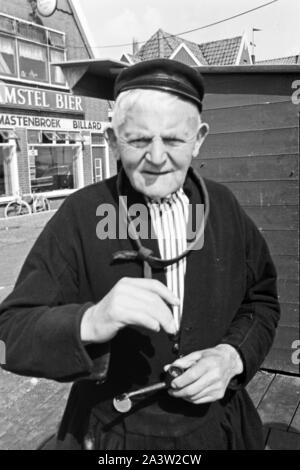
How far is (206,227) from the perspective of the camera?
132cm

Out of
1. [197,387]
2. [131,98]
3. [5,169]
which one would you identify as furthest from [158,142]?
[5,169]

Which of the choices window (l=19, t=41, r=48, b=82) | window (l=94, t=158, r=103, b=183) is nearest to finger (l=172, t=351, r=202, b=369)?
window (l=19, t=41, r=48, b=82)

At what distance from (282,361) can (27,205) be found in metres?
11.6

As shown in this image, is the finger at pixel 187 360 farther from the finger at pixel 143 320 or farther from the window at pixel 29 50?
the window at pixel 29 50

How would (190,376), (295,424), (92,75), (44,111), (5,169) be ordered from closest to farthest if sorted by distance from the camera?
(190,376) < (92,75) < (295,424) < (5,169) < (44,111)

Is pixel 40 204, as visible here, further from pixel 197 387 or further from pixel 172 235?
pixel 197 387

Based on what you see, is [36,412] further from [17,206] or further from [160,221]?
[17,206]

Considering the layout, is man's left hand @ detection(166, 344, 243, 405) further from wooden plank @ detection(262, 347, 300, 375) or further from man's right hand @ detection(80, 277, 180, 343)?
wooden plank @ detection(262, 347, 300, 375)

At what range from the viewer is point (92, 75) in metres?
2.57

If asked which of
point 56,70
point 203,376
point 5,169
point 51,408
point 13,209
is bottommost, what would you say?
point 51,408

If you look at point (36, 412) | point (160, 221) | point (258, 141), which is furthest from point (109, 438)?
point (258, 141)

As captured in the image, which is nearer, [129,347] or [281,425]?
[129,347]

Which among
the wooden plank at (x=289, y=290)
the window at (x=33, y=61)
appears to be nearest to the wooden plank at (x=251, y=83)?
the wooden plank at (x=289, y=290)

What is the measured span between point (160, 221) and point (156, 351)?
1.14 feet
